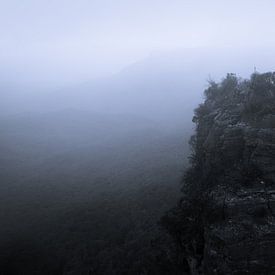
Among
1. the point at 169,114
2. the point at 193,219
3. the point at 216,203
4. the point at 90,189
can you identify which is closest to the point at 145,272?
the point at 193,219

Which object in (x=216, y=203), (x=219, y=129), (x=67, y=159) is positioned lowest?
(x=67, y=159)

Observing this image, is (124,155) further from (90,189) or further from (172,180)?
(172,180)

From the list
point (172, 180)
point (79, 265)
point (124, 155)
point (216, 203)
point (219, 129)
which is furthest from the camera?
point (124, 155)

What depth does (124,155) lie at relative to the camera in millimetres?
73812

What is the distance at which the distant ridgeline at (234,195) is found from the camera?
15.8 m

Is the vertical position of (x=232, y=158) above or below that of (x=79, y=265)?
above

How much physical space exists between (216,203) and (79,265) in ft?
48.5

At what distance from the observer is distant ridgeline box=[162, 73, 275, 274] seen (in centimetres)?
1580

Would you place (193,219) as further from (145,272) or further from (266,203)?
(145,272)

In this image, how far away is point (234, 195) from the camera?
57.8 ft

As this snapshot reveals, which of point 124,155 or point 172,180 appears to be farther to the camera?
point 124,155

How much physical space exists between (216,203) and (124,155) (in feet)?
185

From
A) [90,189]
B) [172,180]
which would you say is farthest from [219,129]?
[90,189]

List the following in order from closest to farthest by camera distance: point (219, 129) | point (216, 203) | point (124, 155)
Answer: point (216, 203) < point (219, 129) < point (124, 155)
